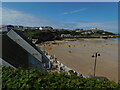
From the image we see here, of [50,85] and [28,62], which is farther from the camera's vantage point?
[28,62]

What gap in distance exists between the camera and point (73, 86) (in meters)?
2.38

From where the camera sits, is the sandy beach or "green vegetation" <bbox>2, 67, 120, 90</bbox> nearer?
"green vegetation" <bbox>2, 67, 120, 90</bbox>

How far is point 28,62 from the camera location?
21.1 feet

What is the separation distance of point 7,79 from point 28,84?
50 cm

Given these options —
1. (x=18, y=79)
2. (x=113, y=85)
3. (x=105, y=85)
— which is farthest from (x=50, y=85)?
(x=113, y=85)

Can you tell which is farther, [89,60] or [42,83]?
[89,60]

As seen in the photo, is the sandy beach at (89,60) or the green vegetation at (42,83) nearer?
the green vegetation at (42,83)

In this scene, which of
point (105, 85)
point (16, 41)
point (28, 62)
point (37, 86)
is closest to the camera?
point (37, 86)

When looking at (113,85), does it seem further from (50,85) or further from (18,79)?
(18,79)

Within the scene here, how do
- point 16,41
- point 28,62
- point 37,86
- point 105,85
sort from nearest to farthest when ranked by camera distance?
point 37,86 → point 105,85 → point 28,62 → point 16,41

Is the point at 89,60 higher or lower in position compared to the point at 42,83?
lower

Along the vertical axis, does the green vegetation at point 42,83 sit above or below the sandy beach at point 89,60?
above

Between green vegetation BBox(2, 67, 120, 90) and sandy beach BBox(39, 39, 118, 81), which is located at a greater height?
green vegetation BBox(2, 67, 120, 90)

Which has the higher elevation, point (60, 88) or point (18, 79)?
point (18, 79)
